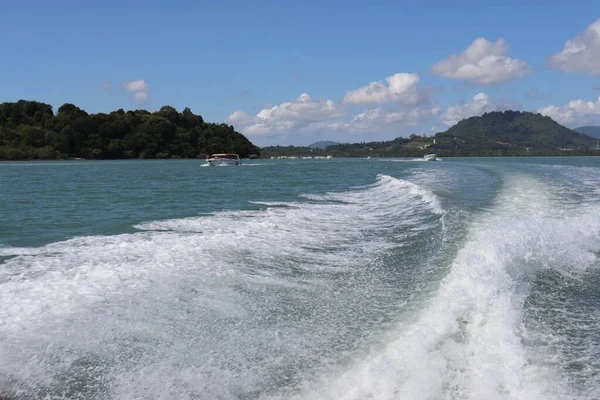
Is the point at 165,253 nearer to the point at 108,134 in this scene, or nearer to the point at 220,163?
the point at 220,163

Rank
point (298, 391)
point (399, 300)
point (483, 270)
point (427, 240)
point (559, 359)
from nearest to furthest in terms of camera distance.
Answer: point (298, 391) < point (559, 359) < point (399, 300) < point (483, 270) < point (427, 240)

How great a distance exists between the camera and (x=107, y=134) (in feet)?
412

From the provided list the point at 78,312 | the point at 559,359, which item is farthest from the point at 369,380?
the point at 78,312

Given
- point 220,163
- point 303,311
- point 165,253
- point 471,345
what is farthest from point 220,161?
point 471,345

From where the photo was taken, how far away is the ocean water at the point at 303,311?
4.57 metres

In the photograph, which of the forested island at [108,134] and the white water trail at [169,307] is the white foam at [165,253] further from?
the forested island at [108,134]

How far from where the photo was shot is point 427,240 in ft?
36.9

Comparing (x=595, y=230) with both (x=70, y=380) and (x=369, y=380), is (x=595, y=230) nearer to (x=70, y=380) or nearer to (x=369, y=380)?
(x=369, y=380)

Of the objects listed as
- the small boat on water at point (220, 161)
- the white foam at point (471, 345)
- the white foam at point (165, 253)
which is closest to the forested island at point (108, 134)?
the small boat on water at point (220, 161)

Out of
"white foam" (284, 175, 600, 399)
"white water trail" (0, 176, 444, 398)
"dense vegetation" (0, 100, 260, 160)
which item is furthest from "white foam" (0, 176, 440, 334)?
"dense vegetation" (0, 100, 260, 160)

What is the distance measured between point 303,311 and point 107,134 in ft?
428

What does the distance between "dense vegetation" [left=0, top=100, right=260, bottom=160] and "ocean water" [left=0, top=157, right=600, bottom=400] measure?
10822cm

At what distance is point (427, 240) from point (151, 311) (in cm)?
686

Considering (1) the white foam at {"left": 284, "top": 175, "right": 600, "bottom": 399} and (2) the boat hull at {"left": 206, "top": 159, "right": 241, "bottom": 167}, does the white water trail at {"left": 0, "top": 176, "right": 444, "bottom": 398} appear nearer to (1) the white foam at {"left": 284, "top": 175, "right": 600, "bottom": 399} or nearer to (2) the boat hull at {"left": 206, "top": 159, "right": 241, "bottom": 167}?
(1) the white foam at {"left": 284, "top": 175, "right": 600, "bottom": 399}
